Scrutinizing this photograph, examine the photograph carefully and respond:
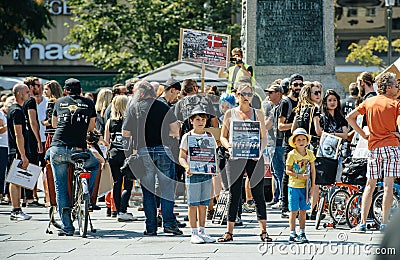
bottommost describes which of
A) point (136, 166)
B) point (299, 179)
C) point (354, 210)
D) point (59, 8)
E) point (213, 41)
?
point (354, 210)

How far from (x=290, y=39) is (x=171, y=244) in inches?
280

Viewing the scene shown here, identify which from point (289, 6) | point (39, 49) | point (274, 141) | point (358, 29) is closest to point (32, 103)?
point (274, 141)

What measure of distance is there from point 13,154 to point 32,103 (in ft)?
3.75

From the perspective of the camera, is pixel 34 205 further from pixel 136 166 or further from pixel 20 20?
pixel 20 20

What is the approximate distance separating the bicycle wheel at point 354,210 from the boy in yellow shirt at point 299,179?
1145mm

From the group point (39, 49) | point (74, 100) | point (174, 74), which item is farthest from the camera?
point (39, 49)

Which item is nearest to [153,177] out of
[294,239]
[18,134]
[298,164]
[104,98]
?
[298,164]

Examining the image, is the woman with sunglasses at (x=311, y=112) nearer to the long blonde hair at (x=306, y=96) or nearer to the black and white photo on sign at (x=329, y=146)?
the long blonde hair at (x=306, y=96)

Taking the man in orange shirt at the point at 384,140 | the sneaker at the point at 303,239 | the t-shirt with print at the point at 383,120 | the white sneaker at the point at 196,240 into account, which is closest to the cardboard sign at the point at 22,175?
the white sneaker at the point at 196,240

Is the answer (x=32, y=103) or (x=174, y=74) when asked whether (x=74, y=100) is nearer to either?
(x=32, y=103)

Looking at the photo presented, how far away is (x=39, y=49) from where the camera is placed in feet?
150

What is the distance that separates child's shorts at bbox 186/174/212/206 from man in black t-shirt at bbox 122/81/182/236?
77 cm

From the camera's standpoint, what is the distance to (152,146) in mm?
10656

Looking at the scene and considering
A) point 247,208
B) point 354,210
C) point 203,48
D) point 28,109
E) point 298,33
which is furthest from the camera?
point 298,33
